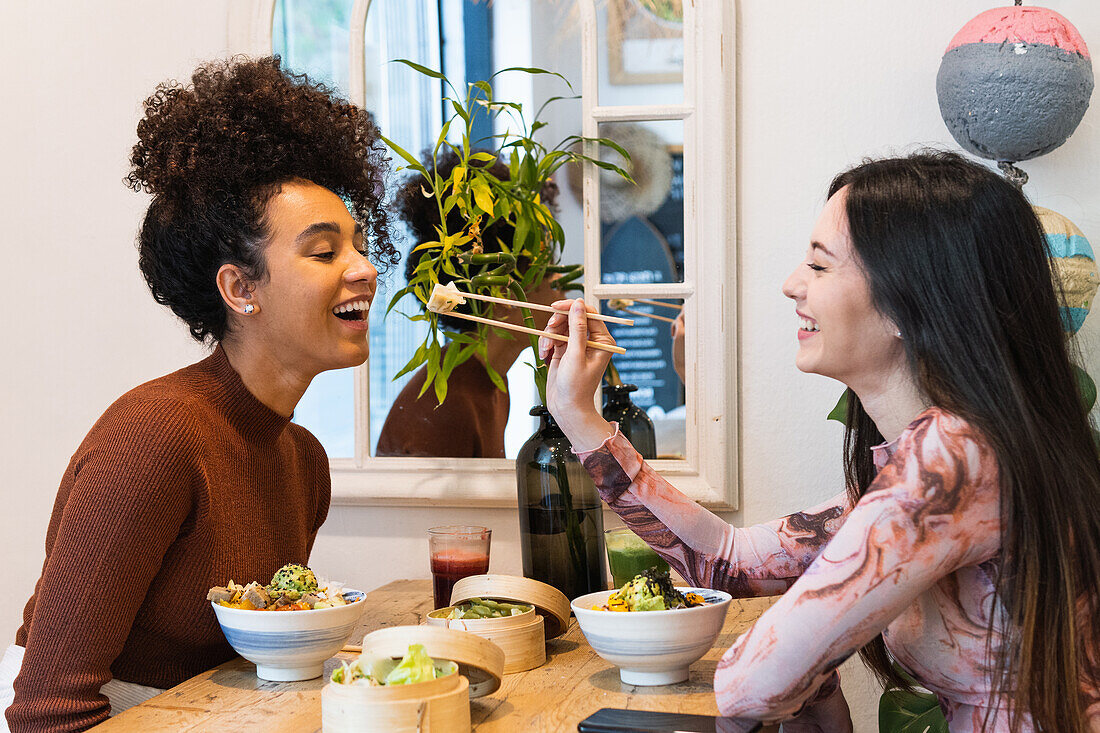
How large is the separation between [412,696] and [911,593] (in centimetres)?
51

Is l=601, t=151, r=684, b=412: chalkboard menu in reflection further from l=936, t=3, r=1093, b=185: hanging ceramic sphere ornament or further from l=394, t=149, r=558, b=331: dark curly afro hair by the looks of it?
l=936, t=3, r=1093, b=185: hanging ceramic sphere ornament

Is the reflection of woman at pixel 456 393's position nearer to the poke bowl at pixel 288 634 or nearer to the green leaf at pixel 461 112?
the green leaf at pixel 461 112

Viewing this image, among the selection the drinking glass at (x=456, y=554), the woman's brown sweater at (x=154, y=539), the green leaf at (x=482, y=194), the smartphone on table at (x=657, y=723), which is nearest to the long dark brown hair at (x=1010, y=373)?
the smartphone on table at (x=657, y=723)

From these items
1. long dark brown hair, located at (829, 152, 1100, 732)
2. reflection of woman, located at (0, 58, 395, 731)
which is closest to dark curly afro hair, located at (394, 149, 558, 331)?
reflection of woman, located at (0, 58, 395, 731)

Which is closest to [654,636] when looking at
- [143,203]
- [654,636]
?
[654,636]

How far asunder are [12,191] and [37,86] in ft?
0.80

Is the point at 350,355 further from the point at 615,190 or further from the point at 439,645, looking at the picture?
the point at 615,190

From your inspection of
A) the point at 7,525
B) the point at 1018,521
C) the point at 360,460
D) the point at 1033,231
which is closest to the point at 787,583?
the point at 1018,521

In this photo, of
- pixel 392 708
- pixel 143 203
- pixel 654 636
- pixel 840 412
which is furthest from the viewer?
pixel 143 203

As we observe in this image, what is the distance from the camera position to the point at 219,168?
4.85 ft

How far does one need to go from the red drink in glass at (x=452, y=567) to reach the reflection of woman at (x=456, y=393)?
21.2 inches

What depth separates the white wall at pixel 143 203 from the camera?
1.91 meters

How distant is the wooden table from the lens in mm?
1068

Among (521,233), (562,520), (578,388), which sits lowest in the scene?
(562,520)
